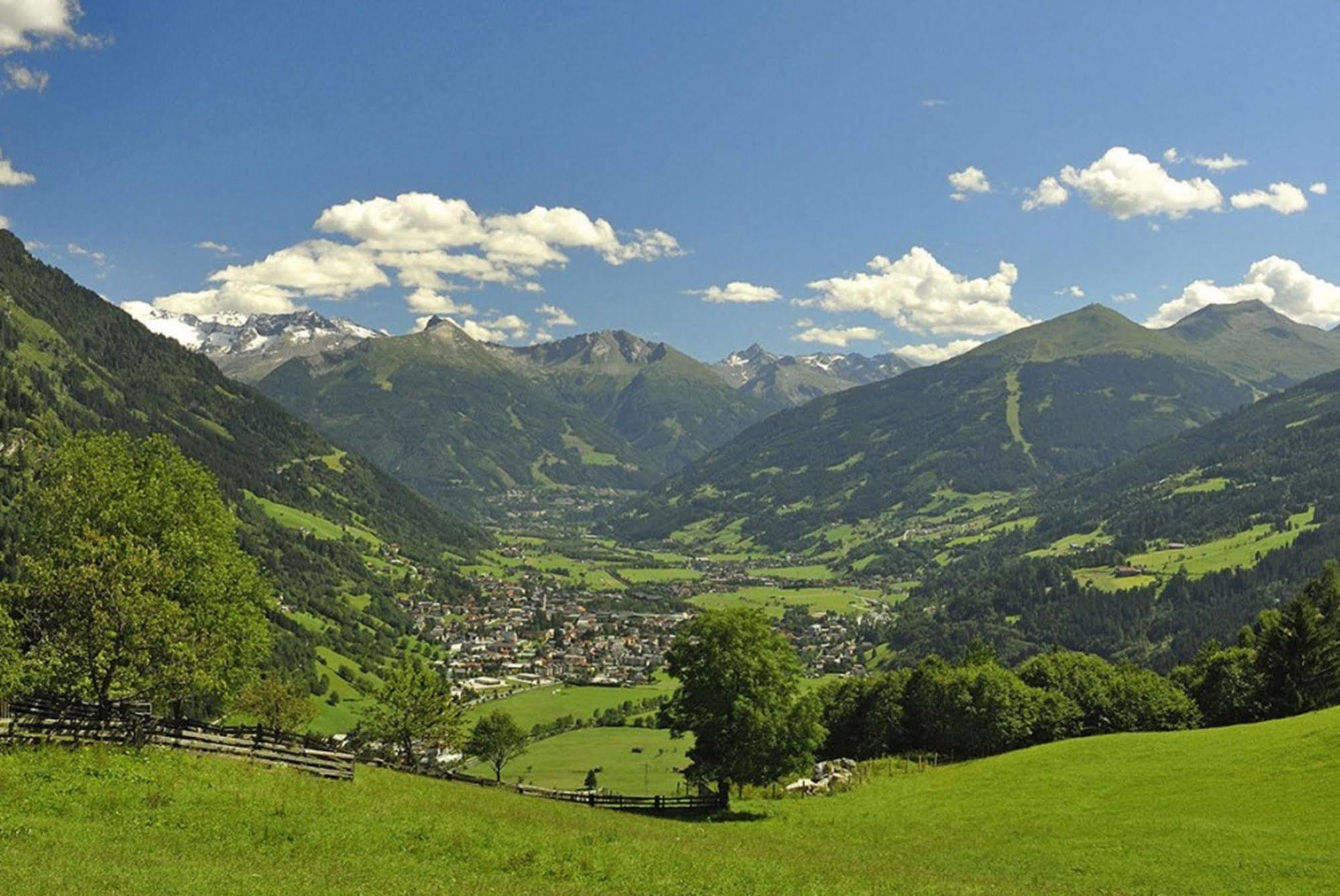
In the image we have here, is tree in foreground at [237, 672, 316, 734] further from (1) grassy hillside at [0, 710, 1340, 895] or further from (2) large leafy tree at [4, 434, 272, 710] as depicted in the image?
(1) grassy hillside at [0, 710, 1340, 895]

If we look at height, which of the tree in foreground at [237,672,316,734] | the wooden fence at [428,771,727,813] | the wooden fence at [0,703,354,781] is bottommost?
the wooden fence at [428,771,727,813]

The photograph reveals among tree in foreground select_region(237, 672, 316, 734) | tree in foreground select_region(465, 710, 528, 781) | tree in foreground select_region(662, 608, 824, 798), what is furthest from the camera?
tree in foreground select_region(465, 710, 528, 781)

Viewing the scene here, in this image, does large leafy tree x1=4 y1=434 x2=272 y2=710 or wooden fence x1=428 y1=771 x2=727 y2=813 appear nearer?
large leafy tree x1=4 y1=434 x2=272 y2=710

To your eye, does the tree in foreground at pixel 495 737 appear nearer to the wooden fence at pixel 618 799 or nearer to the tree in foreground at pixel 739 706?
the wooden fence at pixel 618 799

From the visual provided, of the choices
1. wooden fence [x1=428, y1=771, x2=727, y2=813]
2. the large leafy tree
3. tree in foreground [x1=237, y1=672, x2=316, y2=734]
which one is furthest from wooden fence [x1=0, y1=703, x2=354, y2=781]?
tree in foreground [x1=237, y1=672, x2=316, y2=734]

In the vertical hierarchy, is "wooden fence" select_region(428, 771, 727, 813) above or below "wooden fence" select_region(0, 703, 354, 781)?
below

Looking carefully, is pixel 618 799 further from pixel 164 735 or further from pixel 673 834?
pixel 164 735

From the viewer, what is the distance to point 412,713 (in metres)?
73.0

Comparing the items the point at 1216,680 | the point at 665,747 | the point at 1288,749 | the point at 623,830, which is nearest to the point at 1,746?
the point at 623,830

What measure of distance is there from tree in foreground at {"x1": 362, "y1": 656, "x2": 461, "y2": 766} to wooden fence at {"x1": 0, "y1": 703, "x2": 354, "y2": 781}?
88.9ft

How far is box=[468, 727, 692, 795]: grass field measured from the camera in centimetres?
12175

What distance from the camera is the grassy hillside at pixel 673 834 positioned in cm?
2619

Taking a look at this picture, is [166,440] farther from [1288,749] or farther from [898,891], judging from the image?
[1288,749]

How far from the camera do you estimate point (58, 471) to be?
48.1m
